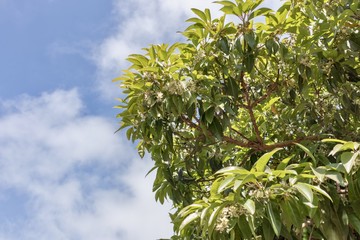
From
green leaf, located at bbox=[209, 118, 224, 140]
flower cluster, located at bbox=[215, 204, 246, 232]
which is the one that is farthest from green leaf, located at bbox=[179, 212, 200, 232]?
green leaf, located at bbox=[209, 118, 224, 140]

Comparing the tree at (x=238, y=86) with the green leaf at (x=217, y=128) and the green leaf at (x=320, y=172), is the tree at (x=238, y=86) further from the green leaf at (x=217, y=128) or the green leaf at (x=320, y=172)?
the green leaf at (x=320, y=172)

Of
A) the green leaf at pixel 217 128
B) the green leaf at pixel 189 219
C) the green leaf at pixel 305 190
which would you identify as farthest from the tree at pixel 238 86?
the green leaf at pixel 305 190

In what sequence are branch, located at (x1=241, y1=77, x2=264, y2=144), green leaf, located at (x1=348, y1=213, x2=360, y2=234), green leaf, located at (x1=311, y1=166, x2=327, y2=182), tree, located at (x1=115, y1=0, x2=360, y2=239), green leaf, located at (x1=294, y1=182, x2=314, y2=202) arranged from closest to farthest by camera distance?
green leaf, located at (x1=294, y1=182, x2=314, y2=202) < green leaf, located at (x1=311, y1=166, x2=327, y2=182) < green leaf, located at (x1=348, y1=213, x2=360, y2=234) < tree, located at (x1=115, y1=0, x2=360, y2=239) < branch, located at (x1=241, y1=77, x2=264, y2=144)

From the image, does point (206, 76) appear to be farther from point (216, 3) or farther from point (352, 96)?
point (352, 96)

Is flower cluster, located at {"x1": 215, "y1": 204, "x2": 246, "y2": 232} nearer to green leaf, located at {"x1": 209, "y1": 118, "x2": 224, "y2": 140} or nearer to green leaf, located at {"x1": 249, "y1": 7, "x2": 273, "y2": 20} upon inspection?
green leaf, located at {"x1": 209, "y1": 118, "x2": 224, "y2": 140}

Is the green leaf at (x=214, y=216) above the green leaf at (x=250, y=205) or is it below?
above

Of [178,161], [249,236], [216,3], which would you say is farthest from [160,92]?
[249,236]

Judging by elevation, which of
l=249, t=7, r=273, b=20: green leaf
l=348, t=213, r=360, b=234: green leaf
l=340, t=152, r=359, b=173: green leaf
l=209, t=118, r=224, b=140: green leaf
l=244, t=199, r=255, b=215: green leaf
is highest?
l=249, t=7, r=273, b=20: green leaf

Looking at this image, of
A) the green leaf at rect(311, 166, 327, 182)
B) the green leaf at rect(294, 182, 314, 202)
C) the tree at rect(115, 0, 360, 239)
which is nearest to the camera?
the green leaf at rect(294, 182, 314, 202)

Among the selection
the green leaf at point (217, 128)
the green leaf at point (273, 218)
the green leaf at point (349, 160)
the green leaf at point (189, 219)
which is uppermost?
the green leaf at point (217, 128)

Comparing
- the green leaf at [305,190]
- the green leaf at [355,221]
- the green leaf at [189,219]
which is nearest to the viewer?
the green leaf at [305,190]

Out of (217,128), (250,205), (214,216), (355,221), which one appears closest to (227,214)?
(214,216)

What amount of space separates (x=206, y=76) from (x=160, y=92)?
32cm

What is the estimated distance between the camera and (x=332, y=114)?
11.2 feet
